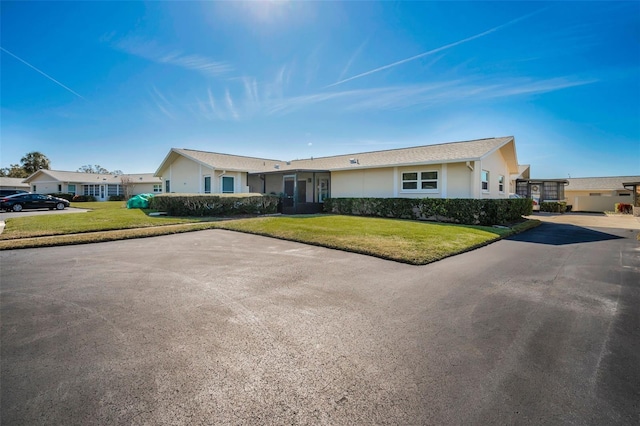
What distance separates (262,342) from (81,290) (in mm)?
3642

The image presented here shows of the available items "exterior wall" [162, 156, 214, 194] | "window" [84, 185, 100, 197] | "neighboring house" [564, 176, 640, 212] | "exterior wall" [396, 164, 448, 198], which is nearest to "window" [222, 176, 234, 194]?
"exterior wall" [162, 156, 214, 194]

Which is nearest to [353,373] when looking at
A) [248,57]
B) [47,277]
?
[47,277]

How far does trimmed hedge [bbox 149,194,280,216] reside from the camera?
54.6 feet

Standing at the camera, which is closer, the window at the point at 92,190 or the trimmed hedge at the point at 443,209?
the trimmed hedge at the point at 443,209

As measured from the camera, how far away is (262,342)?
2.95 meters

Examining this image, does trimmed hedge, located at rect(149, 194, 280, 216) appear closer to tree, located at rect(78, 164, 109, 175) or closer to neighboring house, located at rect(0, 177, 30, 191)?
neighboring house, located at rect(0, 177, 30, 191)

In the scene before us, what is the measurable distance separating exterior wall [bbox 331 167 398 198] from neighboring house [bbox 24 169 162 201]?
3321cm

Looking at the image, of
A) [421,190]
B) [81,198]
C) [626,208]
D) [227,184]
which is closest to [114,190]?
[81,198]

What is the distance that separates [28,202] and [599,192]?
63.3 meters

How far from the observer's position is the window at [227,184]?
22173 millimetres

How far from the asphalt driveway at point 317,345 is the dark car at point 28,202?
81.5ft

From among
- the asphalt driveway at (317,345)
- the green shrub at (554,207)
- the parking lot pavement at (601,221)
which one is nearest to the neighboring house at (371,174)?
the parking lot pavement at (601,221)

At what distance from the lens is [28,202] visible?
76.5ft

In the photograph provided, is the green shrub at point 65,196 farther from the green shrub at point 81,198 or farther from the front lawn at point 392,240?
the front lawn at point 392,240
